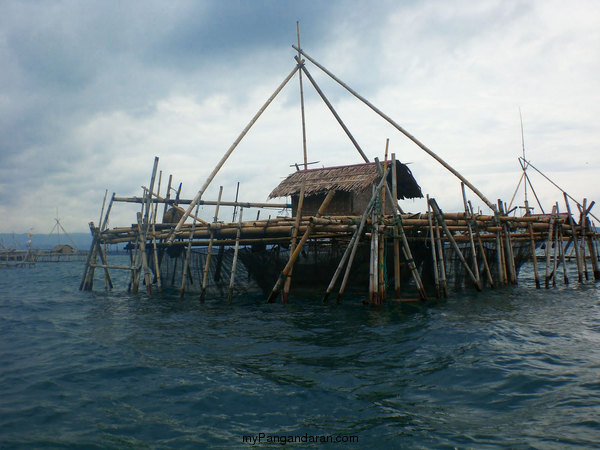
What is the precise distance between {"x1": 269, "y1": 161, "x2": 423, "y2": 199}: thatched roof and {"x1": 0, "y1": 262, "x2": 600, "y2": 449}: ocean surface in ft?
18.3

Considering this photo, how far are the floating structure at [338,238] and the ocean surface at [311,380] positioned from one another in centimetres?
278

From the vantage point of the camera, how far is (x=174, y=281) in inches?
819

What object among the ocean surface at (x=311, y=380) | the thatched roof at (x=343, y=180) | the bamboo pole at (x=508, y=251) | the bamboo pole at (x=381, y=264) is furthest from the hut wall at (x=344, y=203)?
the ocean surface at (x=311, y=380)

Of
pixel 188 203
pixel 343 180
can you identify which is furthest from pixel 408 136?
pixel 188 203

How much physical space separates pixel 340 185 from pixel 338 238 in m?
2.15

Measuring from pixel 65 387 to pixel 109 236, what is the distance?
45.7 feet

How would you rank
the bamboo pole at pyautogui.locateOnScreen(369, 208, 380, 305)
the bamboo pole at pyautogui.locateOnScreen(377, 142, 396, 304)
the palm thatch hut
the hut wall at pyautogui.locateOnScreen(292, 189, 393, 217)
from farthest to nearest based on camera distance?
1. the hut wall at pyautogui.locateOnScreen(292, 189, 393, 217)
2. the palm thatch hut
3. the bamboo pole at pyautogui.locateOnScreen(377, 142, 396, 304)
4. the bamboo pole at pyautogui.locateOnScreen(369, 208, 380, 305)

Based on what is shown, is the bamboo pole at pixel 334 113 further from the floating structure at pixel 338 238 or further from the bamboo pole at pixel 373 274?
the bamboo pole at pixel 373 274

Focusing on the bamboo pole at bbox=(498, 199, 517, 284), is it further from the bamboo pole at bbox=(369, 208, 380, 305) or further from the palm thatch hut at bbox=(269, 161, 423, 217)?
the bamboo pole at bbox=(369, 208, 380, 305)

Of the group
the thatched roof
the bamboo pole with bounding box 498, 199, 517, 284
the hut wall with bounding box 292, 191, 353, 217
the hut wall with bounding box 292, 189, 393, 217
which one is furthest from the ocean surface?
the hut wall with bounding box 292, 191, 353, 217

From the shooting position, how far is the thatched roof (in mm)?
16812

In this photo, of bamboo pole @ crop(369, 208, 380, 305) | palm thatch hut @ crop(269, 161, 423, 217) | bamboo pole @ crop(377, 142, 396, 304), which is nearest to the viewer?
bamboo pole @ crop(369, 208, 380, 305)

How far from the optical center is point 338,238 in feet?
55.2

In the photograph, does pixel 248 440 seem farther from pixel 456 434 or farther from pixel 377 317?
pixel 377 317
